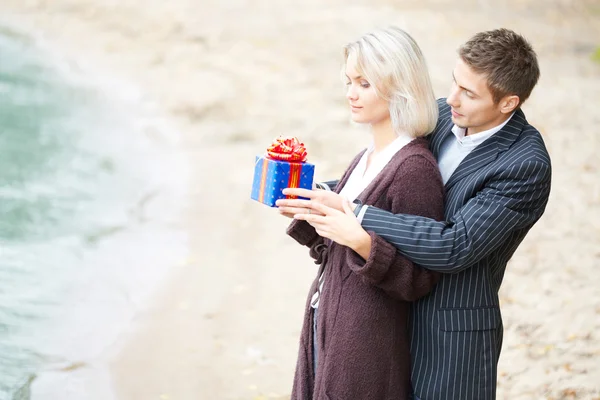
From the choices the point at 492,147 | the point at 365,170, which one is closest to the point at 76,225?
the point at 365,170

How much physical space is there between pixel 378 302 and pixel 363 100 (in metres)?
0.63

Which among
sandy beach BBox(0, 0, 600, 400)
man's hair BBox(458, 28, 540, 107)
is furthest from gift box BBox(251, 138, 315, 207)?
sandy beach BBox(0, 0, 600, 400)

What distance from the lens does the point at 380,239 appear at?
248cm

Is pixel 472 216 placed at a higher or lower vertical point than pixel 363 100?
lower

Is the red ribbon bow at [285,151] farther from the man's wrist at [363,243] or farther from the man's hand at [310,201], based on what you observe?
the man's wrist at [363,243]

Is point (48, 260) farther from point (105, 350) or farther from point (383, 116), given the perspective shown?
point (383, 116)

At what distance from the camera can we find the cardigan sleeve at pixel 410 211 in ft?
8.25

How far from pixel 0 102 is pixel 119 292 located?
6804 mm

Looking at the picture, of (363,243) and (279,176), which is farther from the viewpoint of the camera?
(279,176)

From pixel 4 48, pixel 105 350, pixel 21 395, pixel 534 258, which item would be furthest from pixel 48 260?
pixel 4 48

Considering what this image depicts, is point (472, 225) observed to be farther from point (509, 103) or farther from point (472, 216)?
point (509, 103)

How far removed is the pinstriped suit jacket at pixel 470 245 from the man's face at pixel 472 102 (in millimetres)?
60

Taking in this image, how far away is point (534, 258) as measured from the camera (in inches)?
261

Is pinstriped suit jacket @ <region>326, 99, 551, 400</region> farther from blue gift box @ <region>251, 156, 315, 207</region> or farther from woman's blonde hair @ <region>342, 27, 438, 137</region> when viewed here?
blue gift box @ <region>251, 156, 315, 207</region>
